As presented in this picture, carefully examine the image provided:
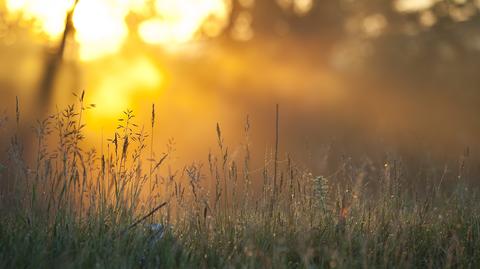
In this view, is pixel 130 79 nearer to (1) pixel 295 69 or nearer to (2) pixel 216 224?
(1) pixel 295 69

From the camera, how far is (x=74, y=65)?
20.1 m

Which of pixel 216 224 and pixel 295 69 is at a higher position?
pixel 295 69

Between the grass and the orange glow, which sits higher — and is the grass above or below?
below

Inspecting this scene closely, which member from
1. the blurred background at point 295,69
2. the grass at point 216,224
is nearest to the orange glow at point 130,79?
the blurred background at point 295,69

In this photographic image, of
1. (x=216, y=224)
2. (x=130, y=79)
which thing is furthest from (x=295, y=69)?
(x=216, y=224)

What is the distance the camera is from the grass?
4113mm

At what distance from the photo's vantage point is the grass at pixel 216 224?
13.5ft

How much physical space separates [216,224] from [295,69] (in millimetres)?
22256

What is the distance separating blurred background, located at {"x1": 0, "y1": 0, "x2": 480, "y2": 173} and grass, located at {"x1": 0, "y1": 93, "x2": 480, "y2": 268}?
15.2 m

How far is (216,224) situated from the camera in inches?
189

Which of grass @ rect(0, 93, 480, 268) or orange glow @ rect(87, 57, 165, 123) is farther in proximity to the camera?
orange glow @ rect(87, 57, 165, 123)

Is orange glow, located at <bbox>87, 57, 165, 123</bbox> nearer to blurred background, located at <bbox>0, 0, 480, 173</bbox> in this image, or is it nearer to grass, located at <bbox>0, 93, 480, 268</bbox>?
blurred background, located at <bbox>0, 0, 480, 173</bbox>

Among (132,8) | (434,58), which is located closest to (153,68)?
(132,8)

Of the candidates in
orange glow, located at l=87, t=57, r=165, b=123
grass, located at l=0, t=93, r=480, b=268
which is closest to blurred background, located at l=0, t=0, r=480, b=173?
orange glow, located at l=87, t=57, r=165, b=123
